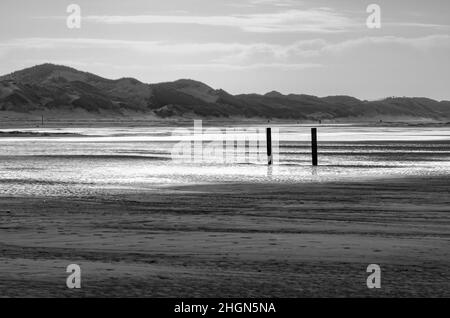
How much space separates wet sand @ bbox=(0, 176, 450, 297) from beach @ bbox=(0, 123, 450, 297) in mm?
19

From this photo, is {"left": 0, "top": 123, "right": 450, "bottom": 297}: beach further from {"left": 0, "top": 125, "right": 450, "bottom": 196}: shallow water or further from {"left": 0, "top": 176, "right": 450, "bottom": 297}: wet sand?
{"left": 0, "top": 125, "right": 450, "bottom": 196}: shallow water

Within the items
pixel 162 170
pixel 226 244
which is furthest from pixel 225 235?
pixel 162 170

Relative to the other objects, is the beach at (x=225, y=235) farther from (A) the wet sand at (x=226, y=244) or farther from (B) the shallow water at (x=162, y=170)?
(B) the shallow water at (x=162, y=170)

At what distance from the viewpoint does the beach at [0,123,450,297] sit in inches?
391

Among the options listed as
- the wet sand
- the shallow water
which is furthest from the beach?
Result: the shallow water

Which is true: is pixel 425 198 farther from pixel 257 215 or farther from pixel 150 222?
pixel 150 222

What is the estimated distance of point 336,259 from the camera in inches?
455

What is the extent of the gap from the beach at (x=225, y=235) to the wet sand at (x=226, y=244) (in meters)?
0.02

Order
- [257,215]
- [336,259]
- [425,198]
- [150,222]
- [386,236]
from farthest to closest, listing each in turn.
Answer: [425,198] < [257,215] < [150,222] < [386,236] < [336,259]

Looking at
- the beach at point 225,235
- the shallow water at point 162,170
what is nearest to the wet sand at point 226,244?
the beach at point 225,235

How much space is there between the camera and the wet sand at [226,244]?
983 centimetres

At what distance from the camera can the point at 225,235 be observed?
45.1 ft
